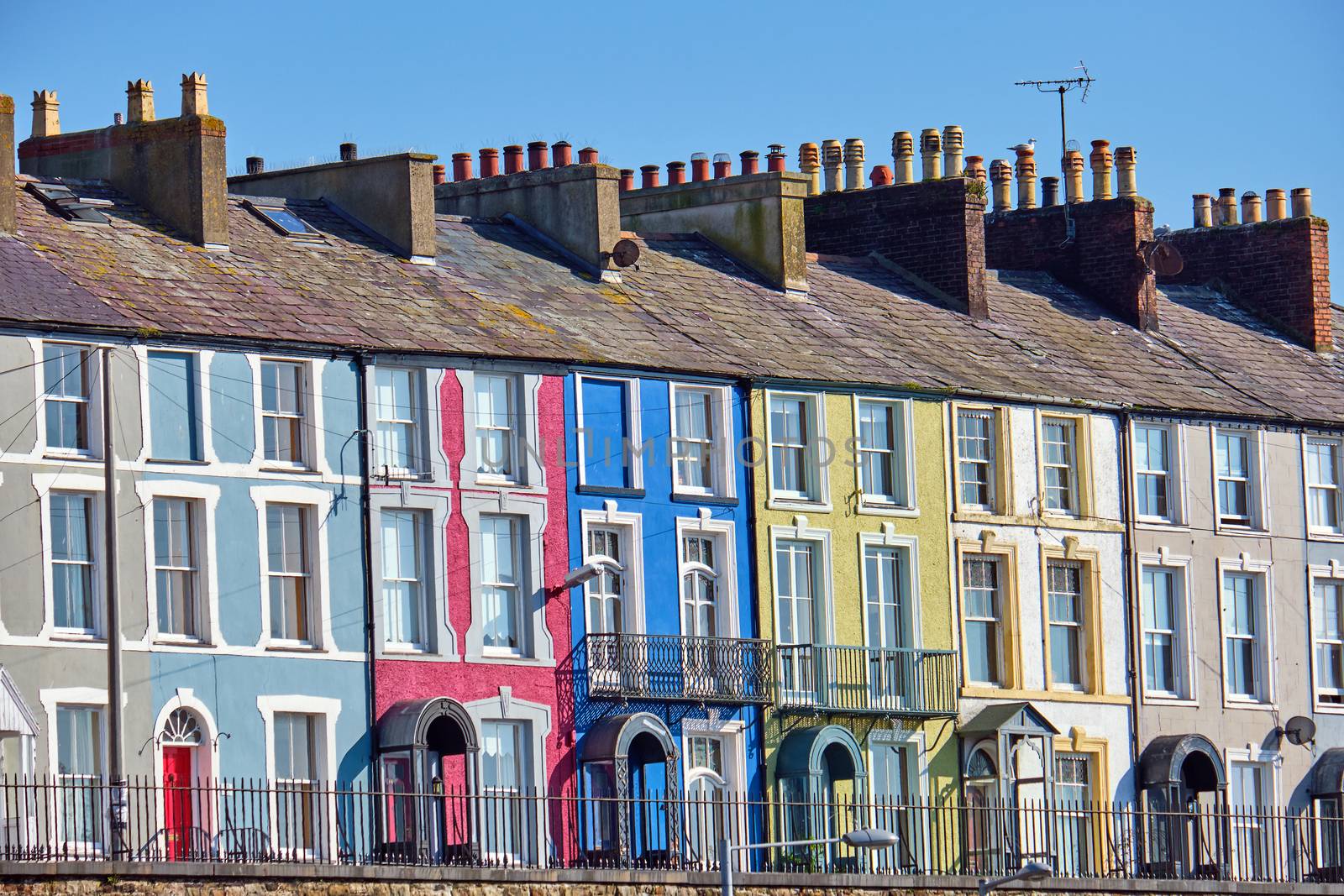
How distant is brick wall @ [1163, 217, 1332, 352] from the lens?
7388 centimetres

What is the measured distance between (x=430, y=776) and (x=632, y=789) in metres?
3.97

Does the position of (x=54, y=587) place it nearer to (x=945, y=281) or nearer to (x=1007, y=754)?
(x=1007, y=754)

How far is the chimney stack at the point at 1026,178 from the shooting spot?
74062mm

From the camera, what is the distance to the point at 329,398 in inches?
2202

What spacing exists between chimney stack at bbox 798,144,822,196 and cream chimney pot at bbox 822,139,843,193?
0.44 ft

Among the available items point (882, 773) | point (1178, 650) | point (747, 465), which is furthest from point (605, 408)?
point (1178, 650)

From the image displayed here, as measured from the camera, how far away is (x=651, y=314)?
6284 centimetres

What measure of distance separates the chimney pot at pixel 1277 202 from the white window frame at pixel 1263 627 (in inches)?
412

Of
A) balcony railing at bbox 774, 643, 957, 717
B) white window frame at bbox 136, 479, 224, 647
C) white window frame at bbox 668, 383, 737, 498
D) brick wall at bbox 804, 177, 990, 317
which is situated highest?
brick wall at bbox 804, 177, 990, 317

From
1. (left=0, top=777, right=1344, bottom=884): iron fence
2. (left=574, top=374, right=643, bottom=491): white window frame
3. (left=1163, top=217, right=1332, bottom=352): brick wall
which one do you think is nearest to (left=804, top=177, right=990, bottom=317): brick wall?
(left=1163, top=217, right=1332, bottom=352): brick wall

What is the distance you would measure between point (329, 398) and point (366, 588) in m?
2.78

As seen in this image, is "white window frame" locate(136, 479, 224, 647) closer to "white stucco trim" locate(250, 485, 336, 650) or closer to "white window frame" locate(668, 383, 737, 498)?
"white stucco trim" locate(250, 485, 336, 650)

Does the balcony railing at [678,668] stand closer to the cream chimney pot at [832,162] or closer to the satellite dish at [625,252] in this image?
the satellite dish at [625,252]

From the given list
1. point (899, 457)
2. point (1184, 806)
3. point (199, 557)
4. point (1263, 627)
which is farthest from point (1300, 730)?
point (199, 557)
